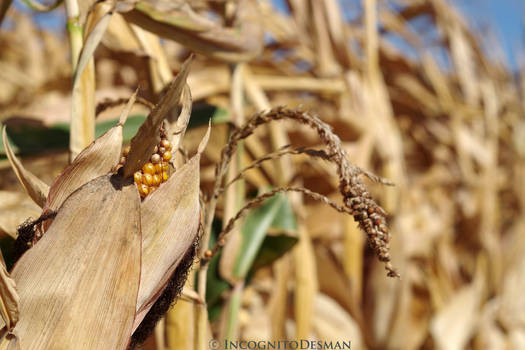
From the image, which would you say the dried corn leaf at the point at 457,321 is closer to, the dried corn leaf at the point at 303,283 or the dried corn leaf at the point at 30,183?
the dried corn leaf at the point at 303,283

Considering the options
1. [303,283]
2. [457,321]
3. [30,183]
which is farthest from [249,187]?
[30,183]

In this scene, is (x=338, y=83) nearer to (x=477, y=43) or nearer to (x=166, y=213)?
(x=166, y=213)

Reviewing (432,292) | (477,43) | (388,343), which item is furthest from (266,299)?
(477,43)

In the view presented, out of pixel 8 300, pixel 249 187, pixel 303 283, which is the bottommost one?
pixel 8 300

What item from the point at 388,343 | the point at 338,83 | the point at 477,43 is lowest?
the point at 388,343

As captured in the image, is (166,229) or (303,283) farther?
(303,283)

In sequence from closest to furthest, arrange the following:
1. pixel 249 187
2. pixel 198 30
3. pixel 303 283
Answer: pixel 198 30 → pixel 303 283 → pixel 249 187

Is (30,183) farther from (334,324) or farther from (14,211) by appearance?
(334,324)

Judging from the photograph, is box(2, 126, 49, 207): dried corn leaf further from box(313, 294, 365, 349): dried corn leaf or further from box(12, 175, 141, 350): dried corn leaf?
box(313, 294, 365, 349): dried corn leaf
